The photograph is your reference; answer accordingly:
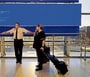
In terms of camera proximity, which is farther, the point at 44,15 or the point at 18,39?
the point at 44,15

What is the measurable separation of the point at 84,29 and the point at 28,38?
2506 mm

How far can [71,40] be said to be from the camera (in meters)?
12.7

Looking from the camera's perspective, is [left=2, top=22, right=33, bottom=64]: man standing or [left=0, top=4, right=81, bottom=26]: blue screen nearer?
Result: [left=2, top=22, right=33, bottom=64]: man standing

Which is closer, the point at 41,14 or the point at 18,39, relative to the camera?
the point at 18,39

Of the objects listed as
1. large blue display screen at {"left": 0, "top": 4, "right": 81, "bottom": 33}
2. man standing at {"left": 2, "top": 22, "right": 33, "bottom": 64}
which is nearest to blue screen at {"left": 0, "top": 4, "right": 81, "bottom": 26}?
large blue display screen at {"left": 0, "top": 4, "right": 81, "bottom": 33}

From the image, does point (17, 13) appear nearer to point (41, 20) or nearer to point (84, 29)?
point (41, 20)

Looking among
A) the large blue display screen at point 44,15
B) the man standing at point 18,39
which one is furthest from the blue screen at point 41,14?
the man standing at point 18,39

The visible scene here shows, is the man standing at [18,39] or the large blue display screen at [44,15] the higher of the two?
the large blue display screen at [44,15]

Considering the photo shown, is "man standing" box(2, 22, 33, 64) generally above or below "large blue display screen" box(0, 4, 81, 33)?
below

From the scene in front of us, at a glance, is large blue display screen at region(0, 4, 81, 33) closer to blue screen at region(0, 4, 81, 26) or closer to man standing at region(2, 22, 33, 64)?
blue screen at region(0, 4, 81, 26)

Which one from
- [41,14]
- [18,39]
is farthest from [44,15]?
[18,39]

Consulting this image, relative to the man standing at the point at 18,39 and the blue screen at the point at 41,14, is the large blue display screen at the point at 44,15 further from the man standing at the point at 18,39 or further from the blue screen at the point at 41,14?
the man standing at the point at 18,39

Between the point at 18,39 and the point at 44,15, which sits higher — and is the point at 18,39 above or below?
below

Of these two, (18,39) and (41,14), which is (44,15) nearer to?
(41,14)
